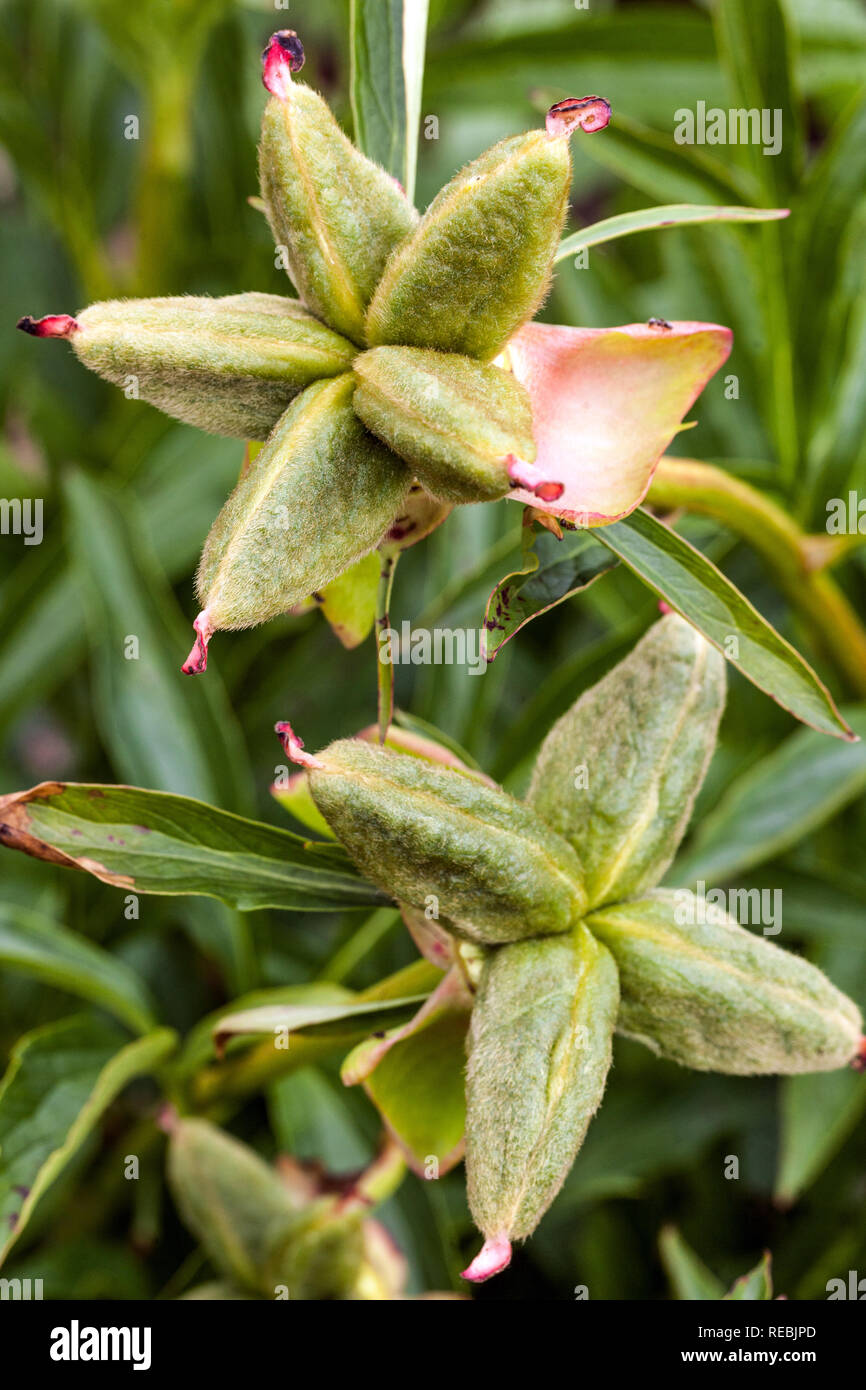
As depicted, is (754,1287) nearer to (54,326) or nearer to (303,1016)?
(303,1016)

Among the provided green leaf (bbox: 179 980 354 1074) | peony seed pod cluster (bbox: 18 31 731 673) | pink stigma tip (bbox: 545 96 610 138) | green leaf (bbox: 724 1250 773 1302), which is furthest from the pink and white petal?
green leaf (bbox: 724 1250 773 1302)

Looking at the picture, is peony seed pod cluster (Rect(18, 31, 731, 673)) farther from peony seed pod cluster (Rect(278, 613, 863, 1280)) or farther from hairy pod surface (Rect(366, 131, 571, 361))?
peony seed pod cluster (Rect(278, 613, 863, 1280))

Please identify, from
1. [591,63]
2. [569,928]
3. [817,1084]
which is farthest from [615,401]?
[591,63]

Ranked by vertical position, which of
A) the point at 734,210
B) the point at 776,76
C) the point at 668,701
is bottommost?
the point at 668,701

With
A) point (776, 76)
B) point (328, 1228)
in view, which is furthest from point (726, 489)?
point (328, 1228)

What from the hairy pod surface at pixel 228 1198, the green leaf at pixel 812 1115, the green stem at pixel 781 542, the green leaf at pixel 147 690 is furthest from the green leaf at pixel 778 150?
the hairy pod surface at pixel 228 1198
